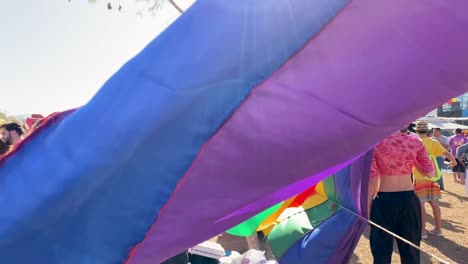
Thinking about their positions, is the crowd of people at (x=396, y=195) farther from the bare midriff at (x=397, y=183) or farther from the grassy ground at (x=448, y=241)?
the grassy ground at (x=448, y=241)

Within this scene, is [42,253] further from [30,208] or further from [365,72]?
[365,72]

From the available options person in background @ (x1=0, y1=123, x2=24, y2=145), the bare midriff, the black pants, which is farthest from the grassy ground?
person in background @ (x1=0, y1=123, x2=24, y2=145)

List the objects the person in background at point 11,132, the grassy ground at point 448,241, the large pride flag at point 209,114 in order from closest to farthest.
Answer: the large pride flag at point 209,114, the person in background at point 11,132, the grassy ground at point 448,241

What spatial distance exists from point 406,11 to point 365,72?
177 mm

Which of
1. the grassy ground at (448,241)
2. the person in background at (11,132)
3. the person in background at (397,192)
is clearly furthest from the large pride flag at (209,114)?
the grassy ground at (448,241)

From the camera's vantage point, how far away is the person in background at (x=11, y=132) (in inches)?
114

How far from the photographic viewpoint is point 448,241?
4680 mm

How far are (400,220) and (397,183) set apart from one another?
28cm

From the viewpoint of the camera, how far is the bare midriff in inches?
116

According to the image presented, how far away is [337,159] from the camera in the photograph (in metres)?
1.29

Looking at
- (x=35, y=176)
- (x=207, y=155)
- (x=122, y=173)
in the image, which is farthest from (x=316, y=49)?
(x=35, y=176)

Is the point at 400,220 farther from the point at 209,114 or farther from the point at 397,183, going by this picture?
the point at 209,114

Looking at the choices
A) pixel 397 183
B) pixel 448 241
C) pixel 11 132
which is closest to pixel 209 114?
pixel 397 183

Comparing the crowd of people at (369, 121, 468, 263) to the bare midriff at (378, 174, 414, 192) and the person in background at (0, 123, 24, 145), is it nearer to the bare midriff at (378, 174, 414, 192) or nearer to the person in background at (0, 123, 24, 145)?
the bare midriff at (378, 174, 414, 192)
